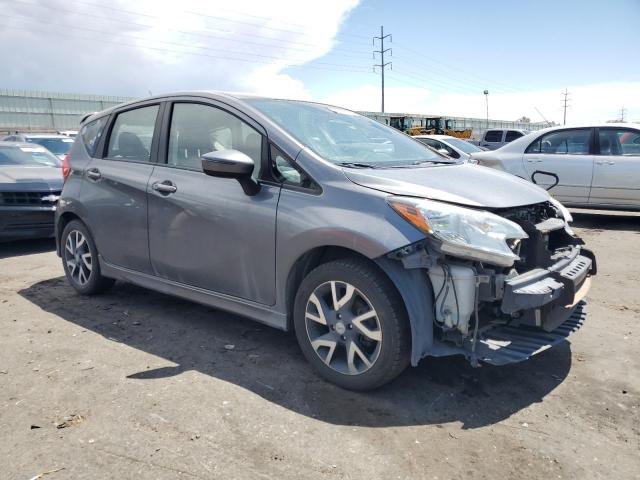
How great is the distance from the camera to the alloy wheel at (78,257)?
484 cm

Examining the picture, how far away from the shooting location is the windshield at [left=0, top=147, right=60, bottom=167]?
8.52m

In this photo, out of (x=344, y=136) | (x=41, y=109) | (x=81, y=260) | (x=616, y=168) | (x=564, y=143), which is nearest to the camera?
(x=344, y=136)

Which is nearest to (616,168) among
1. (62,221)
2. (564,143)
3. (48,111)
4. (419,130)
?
(564,143)

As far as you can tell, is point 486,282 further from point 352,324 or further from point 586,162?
point 586,162

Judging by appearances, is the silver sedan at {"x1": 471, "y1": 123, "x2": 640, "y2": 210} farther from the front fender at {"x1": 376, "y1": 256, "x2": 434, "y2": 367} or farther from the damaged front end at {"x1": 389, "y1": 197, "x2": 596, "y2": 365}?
the front fender at {"x1": 376, "y1": 256, "x2": 434, "y2": 367}

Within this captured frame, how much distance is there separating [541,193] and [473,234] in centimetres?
108

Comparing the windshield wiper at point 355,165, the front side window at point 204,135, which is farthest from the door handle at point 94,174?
the windshield wiper at point 355,165

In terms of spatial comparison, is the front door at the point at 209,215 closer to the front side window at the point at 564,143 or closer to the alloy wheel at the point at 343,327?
the alloy wheel at the point at 343,327

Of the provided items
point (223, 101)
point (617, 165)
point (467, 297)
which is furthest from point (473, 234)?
point (617, 165)

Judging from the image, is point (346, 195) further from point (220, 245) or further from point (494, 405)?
point (494, 405)

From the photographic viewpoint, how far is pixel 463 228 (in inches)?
109

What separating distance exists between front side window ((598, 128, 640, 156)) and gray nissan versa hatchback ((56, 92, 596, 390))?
565cm

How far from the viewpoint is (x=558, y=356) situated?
360 centimetres

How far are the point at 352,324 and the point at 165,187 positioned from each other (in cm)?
181
